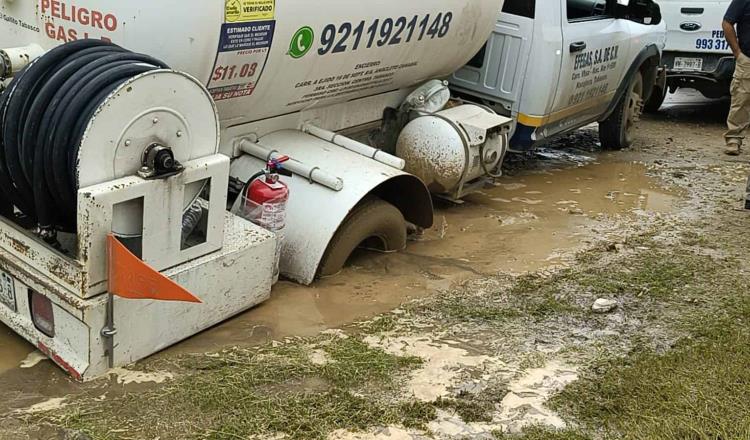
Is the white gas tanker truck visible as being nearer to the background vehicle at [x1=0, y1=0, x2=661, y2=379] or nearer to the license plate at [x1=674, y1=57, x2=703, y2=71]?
the background vehicle at [x1=0, y1=0, x2=661, y2=379]

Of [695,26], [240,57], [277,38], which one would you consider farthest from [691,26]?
[240,57]

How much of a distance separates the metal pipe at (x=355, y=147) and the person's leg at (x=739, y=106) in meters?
5.07

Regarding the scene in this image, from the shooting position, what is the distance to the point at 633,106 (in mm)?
8922

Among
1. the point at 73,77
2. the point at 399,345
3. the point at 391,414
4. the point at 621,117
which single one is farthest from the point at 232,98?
the point at 621,117

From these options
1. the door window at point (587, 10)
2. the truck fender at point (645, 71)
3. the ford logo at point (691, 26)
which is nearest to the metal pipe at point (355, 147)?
the door window at point (587, 10)

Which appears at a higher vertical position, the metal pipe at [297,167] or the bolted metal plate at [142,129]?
the bolted metal plate at [142,129]

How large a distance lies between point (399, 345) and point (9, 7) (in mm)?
2631

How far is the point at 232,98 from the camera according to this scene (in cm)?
481

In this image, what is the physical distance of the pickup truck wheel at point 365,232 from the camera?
196 inches

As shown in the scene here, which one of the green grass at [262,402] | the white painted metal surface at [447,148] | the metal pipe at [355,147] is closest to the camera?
the green grass at [262,402]

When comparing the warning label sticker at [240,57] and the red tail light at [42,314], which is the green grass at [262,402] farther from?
the warning label sticker at [240,57]

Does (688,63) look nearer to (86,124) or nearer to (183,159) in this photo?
(183,159)

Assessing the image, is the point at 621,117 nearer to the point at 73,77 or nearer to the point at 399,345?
the point at 399,345

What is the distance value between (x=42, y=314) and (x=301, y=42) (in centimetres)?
200
